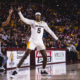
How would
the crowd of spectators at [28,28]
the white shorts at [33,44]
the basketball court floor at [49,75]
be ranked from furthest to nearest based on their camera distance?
the crowd of spectators at [28,28]
the white shorts at [33,44]
the basketball court floor at [49,75]

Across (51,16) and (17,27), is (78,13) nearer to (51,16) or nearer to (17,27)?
(51,16)

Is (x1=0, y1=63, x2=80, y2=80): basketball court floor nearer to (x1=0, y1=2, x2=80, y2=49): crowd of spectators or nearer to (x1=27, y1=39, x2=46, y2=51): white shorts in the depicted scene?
(x1=27, y1=39, x2=46, y2=51): white shorts

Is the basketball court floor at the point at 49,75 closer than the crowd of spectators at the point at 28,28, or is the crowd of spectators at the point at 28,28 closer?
the basketball court floor at the point at 49,75

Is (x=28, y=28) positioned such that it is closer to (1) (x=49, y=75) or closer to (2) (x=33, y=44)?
(1) (x=49, y=75)

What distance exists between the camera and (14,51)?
11453 millimetres

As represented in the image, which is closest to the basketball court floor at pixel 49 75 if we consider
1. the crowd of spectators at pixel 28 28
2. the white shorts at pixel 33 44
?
the white shorts at pixel 33 44

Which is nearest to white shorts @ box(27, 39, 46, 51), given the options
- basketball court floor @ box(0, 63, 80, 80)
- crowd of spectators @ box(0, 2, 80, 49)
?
basketball court floor @ box(0, 63, 80, 80)

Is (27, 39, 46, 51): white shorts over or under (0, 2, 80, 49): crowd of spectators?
under

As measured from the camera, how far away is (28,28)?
51.9ft

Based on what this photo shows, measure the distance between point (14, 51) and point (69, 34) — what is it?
28.8 ft

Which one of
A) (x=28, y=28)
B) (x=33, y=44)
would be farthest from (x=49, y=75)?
(x=28, y=28)

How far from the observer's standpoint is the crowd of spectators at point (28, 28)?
13414 millimetres

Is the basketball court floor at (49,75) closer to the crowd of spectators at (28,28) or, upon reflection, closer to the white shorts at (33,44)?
the white shorts at (33,44)

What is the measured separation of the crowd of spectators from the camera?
44.0 feet
